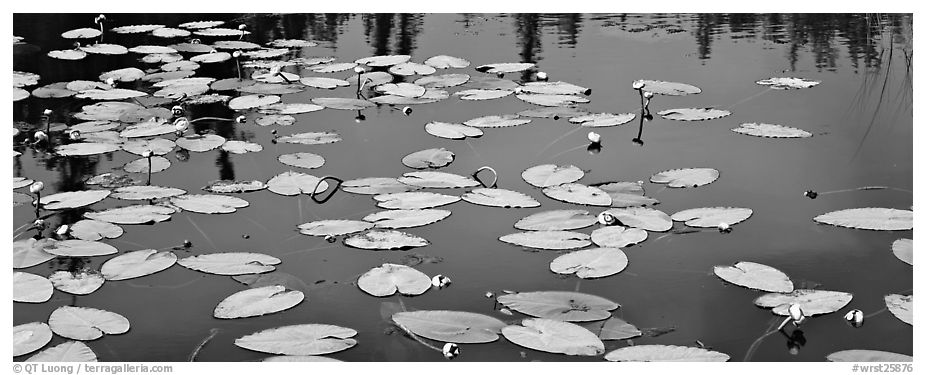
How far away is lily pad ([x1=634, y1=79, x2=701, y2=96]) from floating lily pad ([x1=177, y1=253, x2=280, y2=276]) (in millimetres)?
2404

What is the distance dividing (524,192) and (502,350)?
108cm

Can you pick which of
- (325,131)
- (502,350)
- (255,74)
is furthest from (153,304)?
(255,74)

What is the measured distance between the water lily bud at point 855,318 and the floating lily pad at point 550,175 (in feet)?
3.88

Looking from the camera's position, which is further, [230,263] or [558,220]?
[558,220]

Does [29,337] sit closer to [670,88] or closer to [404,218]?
[404,218]

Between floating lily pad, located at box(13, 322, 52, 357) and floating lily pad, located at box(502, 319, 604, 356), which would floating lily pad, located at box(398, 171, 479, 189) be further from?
floating lily pad, located at box(13, 322, 52, 357)

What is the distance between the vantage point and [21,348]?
223 cm

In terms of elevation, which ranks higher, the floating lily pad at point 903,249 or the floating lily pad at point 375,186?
the floating lily pad at point 375,186

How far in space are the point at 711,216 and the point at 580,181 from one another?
21.6 inches

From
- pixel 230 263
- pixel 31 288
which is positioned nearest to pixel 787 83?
pixel 230 263

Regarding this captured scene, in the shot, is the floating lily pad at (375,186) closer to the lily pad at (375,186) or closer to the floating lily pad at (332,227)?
the lily pad at (375,186)

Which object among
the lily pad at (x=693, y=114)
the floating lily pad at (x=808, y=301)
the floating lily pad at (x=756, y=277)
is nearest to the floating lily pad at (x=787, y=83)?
the lily pad at (x=693, y=114)

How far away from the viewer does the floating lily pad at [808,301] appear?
236 cm

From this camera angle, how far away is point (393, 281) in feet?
8.27
